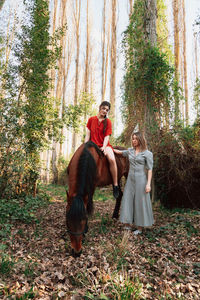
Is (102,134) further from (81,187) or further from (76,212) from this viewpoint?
(76,212)

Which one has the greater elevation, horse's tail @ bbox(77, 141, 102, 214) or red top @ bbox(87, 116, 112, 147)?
red top @ bbox(87, 116, 112, 147)

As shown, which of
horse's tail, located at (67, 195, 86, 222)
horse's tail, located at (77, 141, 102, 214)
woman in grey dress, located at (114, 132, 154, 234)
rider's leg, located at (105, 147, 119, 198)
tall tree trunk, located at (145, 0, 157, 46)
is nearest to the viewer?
horse's tail, located at (67, 195, 86, 222)

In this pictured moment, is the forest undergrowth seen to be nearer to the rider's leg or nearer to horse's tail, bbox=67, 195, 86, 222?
horse's tail, bbox=67, 195, 86, 222

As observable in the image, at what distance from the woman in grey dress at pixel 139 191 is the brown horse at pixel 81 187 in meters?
0.64

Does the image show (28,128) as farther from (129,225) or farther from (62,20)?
(62,20)

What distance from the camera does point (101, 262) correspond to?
8.96 ft

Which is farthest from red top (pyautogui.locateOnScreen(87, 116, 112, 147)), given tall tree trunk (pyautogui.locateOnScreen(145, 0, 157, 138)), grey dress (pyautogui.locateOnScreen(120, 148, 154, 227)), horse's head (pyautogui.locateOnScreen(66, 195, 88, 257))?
tall tree trunk (pyautogui.locateOnScreen(145, 0, 157, 138))

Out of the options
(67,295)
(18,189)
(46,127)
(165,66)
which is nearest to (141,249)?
(67,295)

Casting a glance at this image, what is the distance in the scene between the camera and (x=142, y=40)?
601 cm

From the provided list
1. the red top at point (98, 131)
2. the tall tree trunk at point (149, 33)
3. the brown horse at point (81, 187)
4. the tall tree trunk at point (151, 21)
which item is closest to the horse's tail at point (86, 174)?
the brown horse at point (81, 187)

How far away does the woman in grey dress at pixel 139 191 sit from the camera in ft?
12.9

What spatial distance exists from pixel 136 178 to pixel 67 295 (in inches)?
96.8

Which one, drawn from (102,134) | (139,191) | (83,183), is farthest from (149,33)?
(83,183)

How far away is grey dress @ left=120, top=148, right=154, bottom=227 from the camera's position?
155 inches
